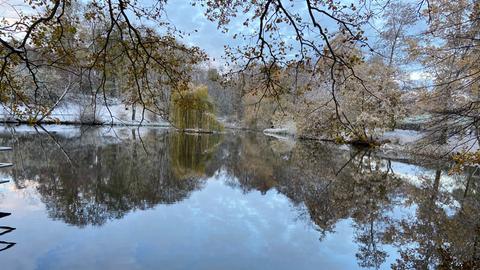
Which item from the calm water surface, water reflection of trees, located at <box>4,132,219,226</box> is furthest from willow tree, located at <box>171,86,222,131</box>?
the calm water surface

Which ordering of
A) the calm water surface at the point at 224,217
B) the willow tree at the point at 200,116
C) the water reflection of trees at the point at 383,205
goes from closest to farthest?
the calm water surface at the point at 224,217, the water reflection of trees at the point at 383,205, the willow tree at the point at 200,116

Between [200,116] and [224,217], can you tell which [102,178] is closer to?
[224,217]

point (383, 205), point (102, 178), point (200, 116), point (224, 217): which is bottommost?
point (224, 217)

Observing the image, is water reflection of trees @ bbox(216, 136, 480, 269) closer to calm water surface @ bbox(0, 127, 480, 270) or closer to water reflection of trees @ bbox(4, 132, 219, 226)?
calm water surface @ bbox(0, 127, 480, 270)

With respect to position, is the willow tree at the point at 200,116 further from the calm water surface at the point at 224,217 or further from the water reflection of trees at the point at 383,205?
the calm water surface at the point at 224,217

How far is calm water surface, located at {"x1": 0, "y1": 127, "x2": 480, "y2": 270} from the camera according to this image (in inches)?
181

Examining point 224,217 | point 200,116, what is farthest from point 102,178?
point 200,116

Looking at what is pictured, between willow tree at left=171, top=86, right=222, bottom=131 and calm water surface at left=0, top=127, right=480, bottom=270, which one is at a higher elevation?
willow tree at left=171, top=86, right=222, bottom=131

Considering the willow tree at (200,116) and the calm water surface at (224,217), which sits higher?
the willow tree at (200,116)

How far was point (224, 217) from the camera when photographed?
647 centimetres

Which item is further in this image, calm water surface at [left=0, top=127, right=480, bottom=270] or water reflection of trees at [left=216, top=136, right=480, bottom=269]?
water reflection of trees at [left=216, top=136, right=480, bottom=269]

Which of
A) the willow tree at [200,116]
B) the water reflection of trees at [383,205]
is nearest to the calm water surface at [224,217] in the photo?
the water reflection of trees at [383,205]

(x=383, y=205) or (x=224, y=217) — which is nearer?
(x=224, y=217)

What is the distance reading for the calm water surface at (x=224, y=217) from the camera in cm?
461
